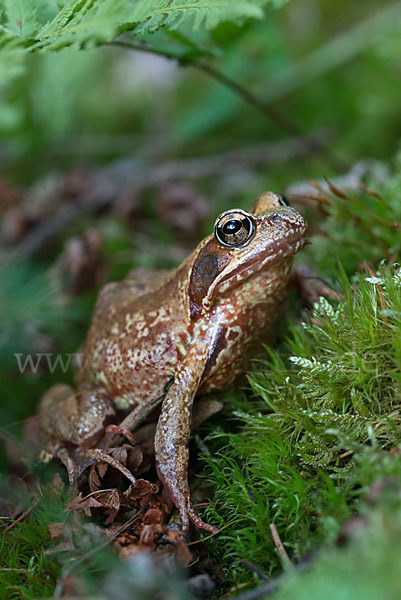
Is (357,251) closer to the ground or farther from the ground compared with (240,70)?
closer to the ground

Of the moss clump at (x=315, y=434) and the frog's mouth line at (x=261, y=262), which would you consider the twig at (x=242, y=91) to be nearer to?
the frog's mouth line at (x=261, y=262)

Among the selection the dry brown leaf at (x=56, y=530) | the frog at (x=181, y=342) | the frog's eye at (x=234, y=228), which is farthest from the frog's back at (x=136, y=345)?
the dry brown leaf at (x=56, y=530)

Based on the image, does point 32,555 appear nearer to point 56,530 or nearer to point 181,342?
point 56,530

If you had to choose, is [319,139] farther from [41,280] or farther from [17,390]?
[17,390]

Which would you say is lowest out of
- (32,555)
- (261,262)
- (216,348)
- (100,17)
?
(32,555)

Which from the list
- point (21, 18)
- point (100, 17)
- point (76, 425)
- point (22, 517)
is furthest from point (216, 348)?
point (21, 18)

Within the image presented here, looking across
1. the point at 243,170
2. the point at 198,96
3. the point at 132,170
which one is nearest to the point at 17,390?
the point at 132,170

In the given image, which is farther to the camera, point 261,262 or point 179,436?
point 261,262
